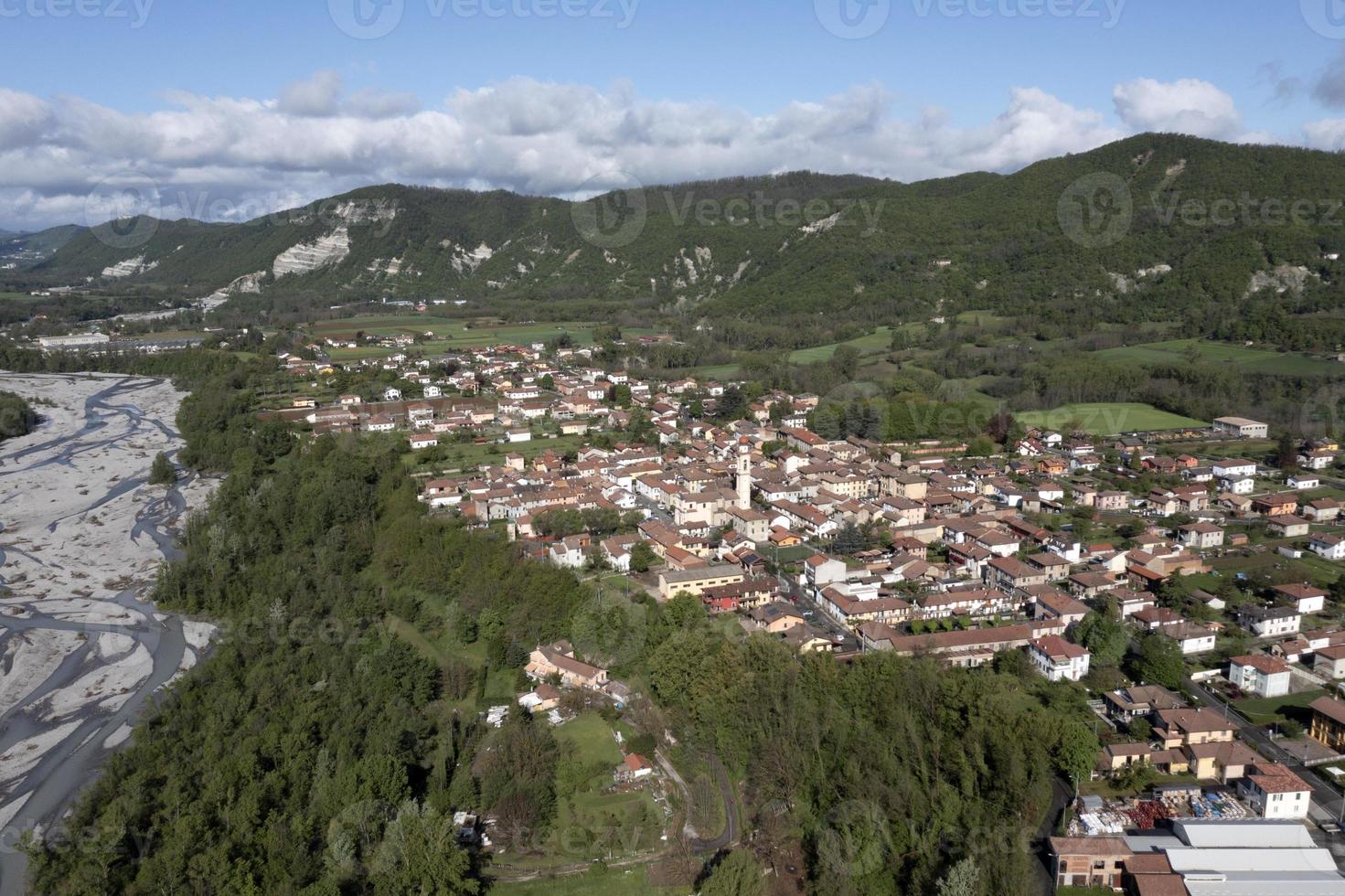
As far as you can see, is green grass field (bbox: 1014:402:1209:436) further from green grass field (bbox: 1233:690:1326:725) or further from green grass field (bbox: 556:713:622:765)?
green grass field (bbox: 556:713:622:765)

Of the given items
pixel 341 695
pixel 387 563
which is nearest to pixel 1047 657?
pixel 341 695

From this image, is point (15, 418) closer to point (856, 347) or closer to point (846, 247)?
point (856, 347)

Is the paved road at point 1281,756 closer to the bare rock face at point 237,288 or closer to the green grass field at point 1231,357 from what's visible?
the green grass field at point 1231,357

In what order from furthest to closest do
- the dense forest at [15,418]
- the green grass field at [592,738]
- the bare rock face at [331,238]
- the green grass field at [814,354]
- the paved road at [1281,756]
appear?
the bare rock face at [331,238], the green grass field at [814,354], the dense forest at [15,418], the green grass field at [592,738], the paved road at [1281,756]

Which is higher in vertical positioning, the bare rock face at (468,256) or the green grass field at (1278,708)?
the bare rock face at (468,256)

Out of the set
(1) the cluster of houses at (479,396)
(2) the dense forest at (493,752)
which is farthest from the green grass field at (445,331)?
(2) the dense forest at (493,752)

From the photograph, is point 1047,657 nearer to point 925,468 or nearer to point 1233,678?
point 1233,678
